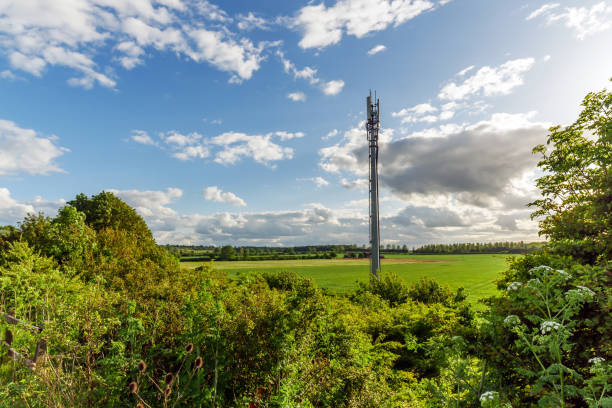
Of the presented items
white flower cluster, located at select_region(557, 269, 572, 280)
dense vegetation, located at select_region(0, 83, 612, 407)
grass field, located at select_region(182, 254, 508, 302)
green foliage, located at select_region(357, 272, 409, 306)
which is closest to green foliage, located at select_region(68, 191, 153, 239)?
grass field, located at select_region(182, 254, 508, 302)

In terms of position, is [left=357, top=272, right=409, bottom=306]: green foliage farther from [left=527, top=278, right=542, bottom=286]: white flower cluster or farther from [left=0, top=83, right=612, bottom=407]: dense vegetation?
[left=527, top=278, right=542, bottom=286]: white flower cluster

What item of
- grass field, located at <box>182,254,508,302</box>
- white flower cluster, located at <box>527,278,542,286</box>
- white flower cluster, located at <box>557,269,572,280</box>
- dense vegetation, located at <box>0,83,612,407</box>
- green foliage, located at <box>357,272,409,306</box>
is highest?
white flower cluster, located at <box>557,269,572,280</box>

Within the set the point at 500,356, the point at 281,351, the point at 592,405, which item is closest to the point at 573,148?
the point at 500,356

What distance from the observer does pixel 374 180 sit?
693 inches

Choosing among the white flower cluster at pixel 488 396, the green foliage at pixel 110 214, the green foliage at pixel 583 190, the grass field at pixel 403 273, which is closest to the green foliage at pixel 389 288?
the grass field at pixel 403 273

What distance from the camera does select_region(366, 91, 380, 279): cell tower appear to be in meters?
17.1

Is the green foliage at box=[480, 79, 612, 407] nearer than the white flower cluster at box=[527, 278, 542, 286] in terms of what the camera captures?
Yes

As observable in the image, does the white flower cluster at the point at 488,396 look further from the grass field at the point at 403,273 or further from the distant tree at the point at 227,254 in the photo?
the distant tree at the point at 227,254

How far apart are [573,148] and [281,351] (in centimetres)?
966

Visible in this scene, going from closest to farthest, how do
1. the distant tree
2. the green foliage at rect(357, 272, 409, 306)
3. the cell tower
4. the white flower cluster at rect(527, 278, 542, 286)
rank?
the white flower cluster at rect(527, 278, 542, 286) → the green foliage at rect(357, 272, 409, 306) → the cell tower → the distant tree

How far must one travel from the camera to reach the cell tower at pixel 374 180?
56.0ft

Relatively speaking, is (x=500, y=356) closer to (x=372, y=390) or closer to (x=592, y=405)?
(x=592, y=405)

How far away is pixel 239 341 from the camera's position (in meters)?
4.56

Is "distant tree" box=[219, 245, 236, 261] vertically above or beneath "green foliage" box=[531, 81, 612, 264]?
beneath
